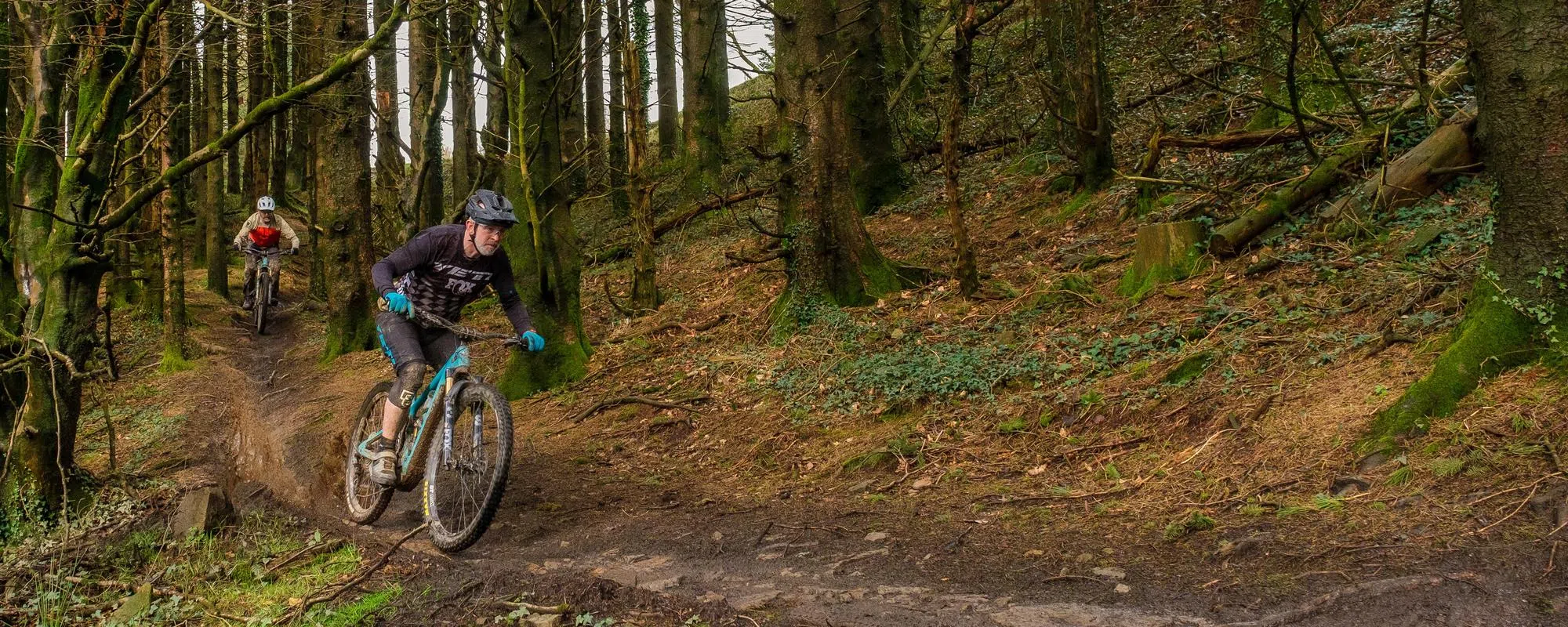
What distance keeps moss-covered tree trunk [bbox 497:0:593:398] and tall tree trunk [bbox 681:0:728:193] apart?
7.26 metres

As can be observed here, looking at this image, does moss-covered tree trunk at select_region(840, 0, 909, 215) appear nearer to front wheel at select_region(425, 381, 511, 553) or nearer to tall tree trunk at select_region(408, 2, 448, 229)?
tall tree trunk at select_region(408, 2, 448, 229)

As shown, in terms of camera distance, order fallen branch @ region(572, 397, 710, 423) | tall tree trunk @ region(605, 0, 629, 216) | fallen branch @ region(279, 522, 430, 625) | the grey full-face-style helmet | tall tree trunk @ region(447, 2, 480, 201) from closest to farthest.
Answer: fallen branch @ region(279, 522, 430, 625)
the grey full-face-style helmet
fallen branch @ region(572, 397, 710, 423)
tall tree trunk @ region(447, 2, 480, 201)
tall tree trunk @ region(605, 0, 629, 216)

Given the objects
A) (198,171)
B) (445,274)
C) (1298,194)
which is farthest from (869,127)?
(198,171)

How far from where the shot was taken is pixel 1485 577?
11.6 ft

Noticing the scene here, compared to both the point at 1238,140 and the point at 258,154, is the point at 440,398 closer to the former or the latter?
the point at 1238,140

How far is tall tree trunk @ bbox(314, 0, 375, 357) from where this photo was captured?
14.3 meters

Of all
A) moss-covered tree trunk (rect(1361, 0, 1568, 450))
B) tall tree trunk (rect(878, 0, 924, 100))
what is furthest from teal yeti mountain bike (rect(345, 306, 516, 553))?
tall tree trunk (rect(878, 0, 924, 100))

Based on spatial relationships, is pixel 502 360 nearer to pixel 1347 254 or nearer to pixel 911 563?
pixel 911 563

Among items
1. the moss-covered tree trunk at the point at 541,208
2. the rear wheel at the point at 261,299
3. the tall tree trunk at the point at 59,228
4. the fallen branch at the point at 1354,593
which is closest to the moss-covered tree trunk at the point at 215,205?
the rear wheel at the point at 261,299

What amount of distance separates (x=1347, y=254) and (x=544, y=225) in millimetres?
7487

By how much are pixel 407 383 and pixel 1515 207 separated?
632 centimetres

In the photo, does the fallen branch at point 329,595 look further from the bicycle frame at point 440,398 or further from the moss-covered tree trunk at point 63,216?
the moss-covered tree trunk at point 63,216

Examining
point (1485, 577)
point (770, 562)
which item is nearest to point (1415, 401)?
point (1485, 577)

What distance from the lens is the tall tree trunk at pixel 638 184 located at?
486 inches
